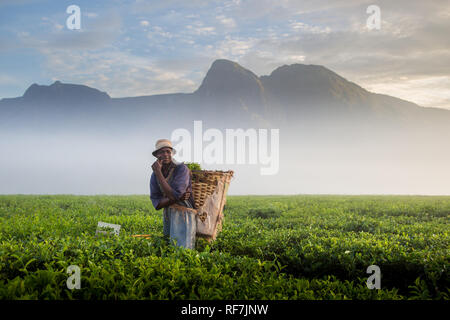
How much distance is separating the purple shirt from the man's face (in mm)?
205

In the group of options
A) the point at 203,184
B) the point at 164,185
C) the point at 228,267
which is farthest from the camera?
the point at 203,184

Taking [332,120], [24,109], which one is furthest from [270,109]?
[24,109]

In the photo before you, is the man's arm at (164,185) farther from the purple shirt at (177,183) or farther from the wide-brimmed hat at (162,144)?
the wide-brimmed hat at (162,144)

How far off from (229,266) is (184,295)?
126cm

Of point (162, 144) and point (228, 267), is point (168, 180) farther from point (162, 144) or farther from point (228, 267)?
point (228, 267)

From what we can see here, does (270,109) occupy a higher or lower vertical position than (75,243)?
higher

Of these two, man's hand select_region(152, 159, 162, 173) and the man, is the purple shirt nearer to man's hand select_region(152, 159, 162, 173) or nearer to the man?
the man

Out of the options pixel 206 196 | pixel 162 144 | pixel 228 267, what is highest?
pixel 162 144

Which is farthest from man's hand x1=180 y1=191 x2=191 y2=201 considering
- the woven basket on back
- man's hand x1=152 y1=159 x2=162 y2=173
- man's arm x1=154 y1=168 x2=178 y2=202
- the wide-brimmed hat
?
the wide-brimmed hat

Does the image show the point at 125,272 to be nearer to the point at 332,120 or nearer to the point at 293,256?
the point at 293,256

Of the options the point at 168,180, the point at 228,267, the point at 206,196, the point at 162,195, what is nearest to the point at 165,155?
the point at 168,180

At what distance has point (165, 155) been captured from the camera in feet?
17.6

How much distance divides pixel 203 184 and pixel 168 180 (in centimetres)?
65
